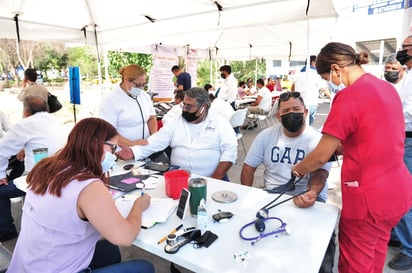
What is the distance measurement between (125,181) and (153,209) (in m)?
0.42

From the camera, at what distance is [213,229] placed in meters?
1.14

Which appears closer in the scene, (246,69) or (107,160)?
(107,160)

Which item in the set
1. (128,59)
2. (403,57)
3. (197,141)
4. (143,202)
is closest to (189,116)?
(197,141)

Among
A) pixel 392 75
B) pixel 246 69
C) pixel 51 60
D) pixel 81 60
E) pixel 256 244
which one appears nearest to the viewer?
pixel 256 244

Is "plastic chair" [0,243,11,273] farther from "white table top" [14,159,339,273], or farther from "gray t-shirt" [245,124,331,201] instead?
"gray t-shirt" [245,124,331,201]

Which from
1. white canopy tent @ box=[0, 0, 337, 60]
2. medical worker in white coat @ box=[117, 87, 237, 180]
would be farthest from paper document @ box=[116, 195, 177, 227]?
white canopy tent @ box=[0, 0, 337, 60]

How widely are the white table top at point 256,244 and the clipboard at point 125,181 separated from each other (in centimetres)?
42

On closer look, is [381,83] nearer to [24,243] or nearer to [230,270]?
[230,270]

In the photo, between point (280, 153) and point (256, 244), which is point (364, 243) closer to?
point (256, 244)

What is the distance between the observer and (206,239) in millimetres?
1045

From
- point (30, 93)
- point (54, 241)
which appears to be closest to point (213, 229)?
point (54, 241)

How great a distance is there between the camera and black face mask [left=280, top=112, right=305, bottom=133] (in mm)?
1711

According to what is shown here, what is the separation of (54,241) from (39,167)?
0.31 meters

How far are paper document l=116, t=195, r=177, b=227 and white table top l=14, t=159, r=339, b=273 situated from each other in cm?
3
